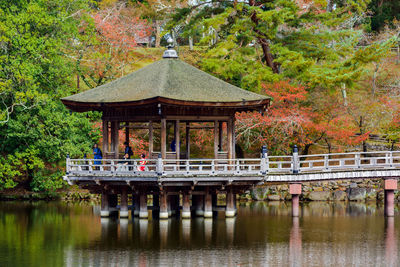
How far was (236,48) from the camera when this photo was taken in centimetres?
4534

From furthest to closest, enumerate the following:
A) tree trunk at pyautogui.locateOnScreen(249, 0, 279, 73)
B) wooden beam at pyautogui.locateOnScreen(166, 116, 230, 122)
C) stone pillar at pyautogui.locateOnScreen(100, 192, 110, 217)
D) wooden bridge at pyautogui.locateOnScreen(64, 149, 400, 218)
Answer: tree trunk at pyautogui.locateOnScreen(249, 0, 279, 73)
stone pillar at pyautogui.locateOnScreen(100, 192, 110, 217)
wooden beam at pyautogui.locateOnScreen(166, 116, 230, 122)
wooden bridge at pyautogui.locateOnScreen(64, 149, 400, 218)

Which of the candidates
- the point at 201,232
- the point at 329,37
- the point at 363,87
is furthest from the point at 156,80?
the point at 363,87

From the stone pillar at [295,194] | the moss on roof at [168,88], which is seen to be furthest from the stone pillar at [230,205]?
the moss on roof at [168,88]

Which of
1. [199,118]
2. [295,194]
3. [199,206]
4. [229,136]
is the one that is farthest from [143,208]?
[295,194]

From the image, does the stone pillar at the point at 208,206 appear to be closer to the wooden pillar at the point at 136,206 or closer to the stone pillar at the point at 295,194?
the wooden pillar at the point at 136,206

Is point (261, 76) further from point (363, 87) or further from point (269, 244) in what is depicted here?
point (363, 87)

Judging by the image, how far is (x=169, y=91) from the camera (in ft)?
107

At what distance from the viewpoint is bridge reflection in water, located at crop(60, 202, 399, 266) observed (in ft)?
78.7

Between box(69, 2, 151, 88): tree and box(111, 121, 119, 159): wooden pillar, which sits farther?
box(69, 2, 151, 88): tree

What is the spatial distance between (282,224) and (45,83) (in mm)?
18992

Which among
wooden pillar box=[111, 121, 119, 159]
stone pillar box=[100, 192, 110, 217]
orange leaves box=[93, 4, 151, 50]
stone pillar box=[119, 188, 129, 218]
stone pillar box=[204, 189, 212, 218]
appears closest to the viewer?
stone pillar box=[204, 189, 212, 218]

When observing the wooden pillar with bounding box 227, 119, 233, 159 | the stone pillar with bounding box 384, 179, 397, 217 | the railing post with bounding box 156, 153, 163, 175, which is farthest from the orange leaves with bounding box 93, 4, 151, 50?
the stone pillar with bounding box 384, 179, 397, 217

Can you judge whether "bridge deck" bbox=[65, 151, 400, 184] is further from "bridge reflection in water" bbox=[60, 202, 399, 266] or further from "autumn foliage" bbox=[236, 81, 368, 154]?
"autumn foliage" bbox=[236, 81, 368, 154]

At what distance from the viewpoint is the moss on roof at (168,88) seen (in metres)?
32.4
